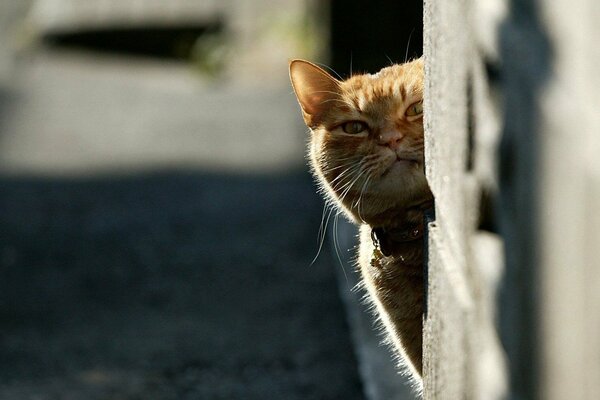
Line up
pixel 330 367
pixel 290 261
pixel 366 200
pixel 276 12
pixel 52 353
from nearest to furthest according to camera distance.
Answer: pixel 366 200 → pixel 330 367 → pixel 52 353 → pixel 290 261 → pixel 276 12

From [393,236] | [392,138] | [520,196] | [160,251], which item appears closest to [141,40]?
[160,251]

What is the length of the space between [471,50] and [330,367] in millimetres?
3057

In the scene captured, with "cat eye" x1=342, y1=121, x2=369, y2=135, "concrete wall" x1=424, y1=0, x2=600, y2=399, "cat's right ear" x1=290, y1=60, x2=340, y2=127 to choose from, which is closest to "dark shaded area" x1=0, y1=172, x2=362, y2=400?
"cat's right ear" x1=290, y1=60, x2=340, y2=127

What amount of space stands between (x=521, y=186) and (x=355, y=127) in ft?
5.97

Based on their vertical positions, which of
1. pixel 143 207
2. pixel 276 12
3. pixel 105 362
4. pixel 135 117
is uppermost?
pixel 276 12

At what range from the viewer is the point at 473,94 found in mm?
1654

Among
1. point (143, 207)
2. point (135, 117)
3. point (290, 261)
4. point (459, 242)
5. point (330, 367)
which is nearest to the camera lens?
point (459, 242)

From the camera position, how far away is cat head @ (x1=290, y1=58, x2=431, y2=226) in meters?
2.87

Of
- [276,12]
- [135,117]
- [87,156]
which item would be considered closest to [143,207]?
[87,156]

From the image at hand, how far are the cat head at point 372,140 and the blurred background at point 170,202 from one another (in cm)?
121

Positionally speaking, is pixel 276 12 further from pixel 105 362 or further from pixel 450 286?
pixel 450 286

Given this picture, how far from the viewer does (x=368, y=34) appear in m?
8.80

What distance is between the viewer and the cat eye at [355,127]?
121 inches

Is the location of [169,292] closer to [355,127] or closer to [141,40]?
[355,127]
